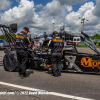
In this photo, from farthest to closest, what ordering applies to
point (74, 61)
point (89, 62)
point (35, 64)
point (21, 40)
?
1. point (35, 64)
2. point (74, 61)
3. point (89, 62)
4. point (21, 40)

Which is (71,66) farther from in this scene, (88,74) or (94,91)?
(94,91)

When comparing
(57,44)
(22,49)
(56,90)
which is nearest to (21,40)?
(22,49)

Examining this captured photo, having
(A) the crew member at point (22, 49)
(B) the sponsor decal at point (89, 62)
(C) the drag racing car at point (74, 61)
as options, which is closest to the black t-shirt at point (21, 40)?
(A) the crew member at point (22, 49)

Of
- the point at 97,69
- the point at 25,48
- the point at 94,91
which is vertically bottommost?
the point at 94,91

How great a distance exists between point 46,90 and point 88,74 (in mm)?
2228

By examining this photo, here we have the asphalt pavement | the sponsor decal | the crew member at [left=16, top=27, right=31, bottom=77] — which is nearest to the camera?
the asphalt pavement

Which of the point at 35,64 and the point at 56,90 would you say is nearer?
the point at 56,90

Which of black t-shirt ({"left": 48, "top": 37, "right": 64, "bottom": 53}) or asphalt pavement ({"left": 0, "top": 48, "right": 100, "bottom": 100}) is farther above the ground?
black t-shirt ({"left": 48, "top": 37, "right": 64, "bottom": 53})

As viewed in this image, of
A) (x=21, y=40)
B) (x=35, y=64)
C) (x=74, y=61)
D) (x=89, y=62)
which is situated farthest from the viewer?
(x=35, y=64)

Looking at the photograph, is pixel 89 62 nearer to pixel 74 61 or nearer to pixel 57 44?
pixel 74 61

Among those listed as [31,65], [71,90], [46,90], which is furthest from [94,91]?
[31,65]

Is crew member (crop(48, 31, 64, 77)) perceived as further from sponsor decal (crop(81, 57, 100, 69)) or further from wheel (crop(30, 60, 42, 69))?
sponsor decal (crop(81, 57, 100, 69))

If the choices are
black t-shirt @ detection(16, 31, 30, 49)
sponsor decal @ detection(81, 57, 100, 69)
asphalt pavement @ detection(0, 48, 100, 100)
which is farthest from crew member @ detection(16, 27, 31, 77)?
sponsor decal @ detection(81, 57, 100, 69)

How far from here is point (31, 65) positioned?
532cm
